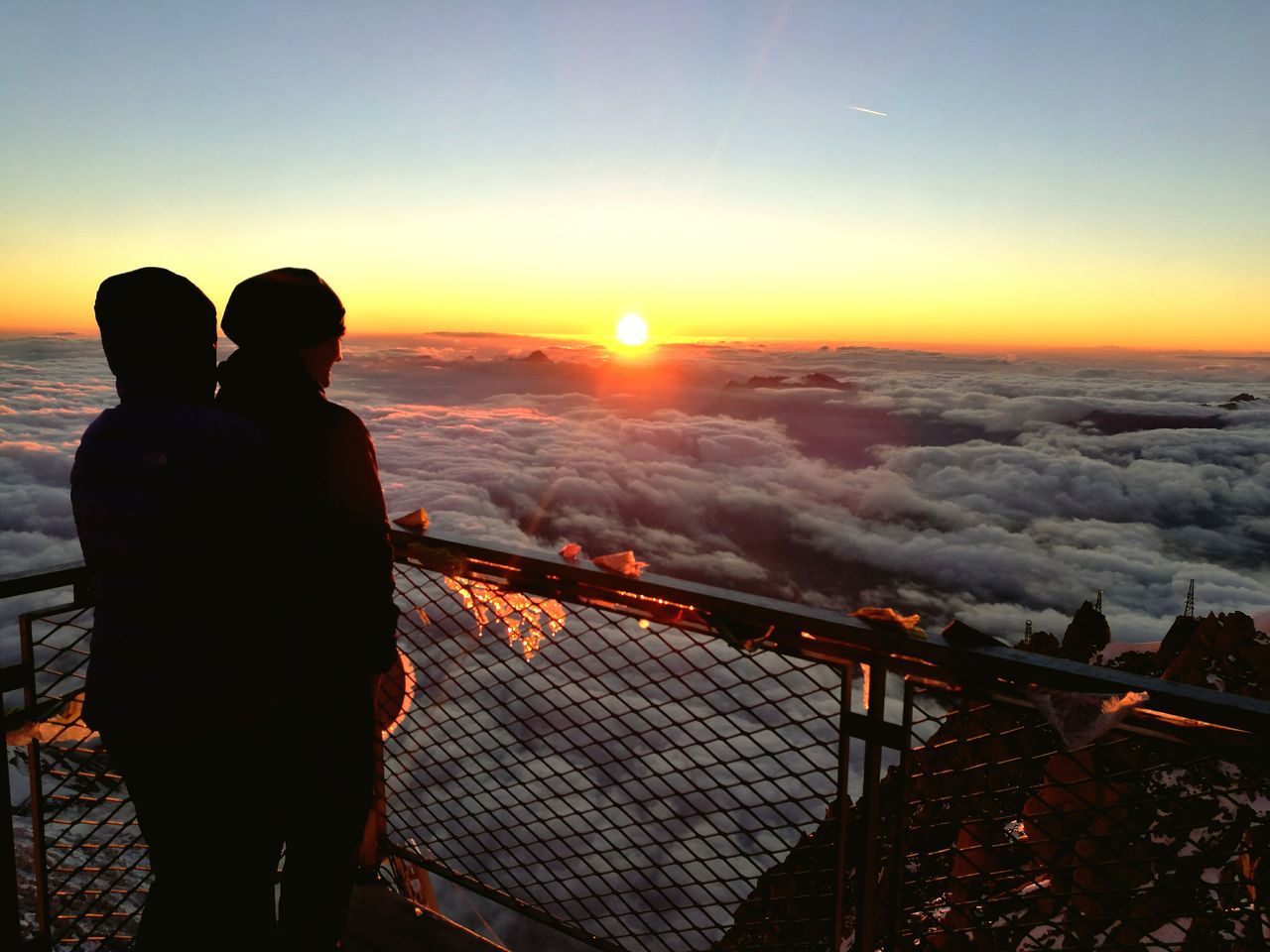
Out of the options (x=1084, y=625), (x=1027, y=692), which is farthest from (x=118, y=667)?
(x=1084, y=625)

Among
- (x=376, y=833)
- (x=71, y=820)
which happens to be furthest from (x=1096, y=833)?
(x=71, y=820)

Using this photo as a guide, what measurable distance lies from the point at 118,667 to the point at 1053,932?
2.04m

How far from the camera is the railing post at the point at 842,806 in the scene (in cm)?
166

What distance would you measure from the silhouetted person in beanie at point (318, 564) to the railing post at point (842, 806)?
1014 mm

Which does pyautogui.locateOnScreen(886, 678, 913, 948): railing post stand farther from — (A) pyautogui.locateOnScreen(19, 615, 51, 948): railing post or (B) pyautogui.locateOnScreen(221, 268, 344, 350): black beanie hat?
(A) pyautogui.locateOnScreen(19, 615, 51, 948): railing post

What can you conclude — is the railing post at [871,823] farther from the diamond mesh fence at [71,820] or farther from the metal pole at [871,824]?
the diamond mesh fence at [71,820]

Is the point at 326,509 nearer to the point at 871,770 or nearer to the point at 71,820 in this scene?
the point at 871,770

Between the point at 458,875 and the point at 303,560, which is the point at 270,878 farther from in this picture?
the point at 458,875

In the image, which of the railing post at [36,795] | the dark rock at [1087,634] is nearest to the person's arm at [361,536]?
the railing post at [36,795]

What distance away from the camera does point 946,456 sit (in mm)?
116688

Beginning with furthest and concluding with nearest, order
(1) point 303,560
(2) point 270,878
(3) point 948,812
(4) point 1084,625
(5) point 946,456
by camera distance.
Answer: (5) point 946,456 → (4) point 1084,625 → (3) point 948,812 → (2) point 270,878 → (1) point 303,560

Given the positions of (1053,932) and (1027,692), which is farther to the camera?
(1053,932)

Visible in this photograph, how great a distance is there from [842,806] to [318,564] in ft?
4.28

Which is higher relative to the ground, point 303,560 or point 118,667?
point 303,560
